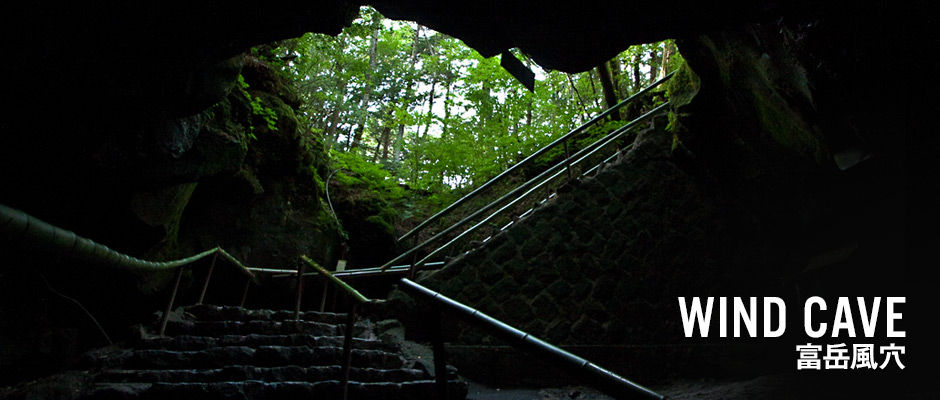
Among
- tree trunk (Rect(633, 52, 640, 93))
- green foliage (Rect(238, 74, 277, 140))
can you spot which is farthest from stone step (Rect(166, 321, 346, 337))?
tree trunk (Rect(633, 52, 640, 93))

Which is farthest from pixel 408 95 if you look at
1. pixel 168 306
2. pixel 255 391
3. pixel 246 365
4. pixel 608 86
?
pixel 255 391

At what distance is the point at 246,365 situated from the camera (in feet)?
11.4

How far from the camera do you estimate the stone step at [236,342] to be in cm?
388

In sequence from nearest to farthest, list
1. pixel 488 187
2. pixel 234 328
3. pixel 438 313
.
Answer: pixel 438 313, pixel 234 328, pixel 488 187

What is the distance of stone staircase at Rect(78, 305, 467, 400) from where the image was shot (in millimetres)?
2955

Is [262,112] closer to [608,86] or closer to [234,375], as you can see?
[234,375]

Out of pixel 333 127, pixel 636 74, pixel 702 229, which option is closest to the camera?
pixel 702 229

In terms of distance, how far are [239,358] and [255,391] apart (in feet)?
2.80

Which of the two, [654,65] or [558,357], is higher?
[654,65]

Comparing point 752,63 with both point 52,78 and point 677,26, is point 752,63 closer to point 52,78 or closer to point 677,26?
point 677,26

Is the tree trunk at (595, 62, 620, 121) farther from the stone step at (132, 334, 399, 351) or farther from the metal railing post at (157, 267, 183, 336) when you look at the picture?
the metal railing post at (157, 267, 183, 336)

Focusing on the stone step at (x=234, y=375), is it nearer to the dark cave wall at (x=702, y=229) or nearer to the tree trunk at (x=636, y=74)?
the dark cave wall at (x=702, y=229)

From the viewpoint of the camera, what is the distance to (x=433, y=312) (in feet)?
5.65

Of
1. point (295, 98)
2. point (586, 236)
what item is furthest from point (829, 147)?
point (295, 98)
